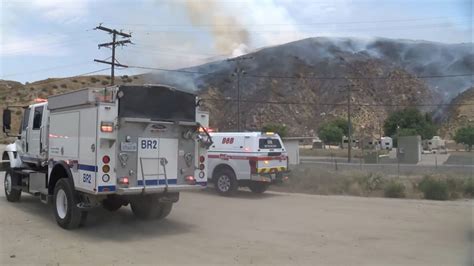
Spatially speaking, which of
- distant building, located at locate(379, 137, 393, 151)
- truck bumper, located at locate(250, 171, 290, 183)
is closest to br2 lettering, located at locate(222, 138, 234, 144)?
truck bumper, located at locate(250, 171, 290, 183)

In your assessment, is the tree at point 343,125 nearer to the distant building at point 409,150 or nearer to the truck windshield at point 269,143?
the distant building at point 409,150

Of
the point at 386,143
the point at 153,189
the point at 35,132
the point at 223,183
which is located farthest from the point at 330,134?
the point at 153,189

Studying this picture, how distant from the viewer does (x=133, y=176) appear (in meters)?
9.09

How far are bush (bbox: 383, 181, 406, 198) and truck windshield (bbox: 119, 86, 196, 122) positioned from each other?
8.87 metres

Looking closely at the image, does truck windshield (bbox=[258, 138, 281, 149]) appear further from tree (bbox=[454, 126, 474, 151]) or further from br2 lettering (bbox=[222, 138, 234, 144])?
tree (bbox=[454, 126, 474, 151])

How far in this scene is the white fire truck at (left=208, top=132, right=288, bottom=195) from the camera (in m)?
15.8

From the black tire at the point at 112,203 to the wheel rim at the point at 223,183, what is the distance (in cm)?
530

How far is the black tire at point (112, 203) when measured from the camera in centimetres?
1046

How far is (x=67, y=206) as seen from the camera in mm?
9570

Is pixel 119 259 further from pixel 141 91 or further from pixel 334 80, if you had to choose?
pixel 334 80

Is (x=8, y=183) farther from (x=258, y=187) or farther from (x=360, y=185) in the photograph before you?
(x=360, y=185)

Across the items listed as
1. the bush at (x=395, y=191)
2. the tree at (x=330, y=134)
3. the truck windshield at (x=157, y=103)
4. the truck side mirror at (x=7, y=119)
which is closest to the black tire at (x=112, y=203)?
the truck windshield at (x=157, y=103)

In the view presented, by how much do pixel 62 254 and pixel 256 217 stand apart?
4.87 meters

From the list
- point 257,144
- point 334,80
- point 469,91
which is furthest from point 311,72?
point 257,144
